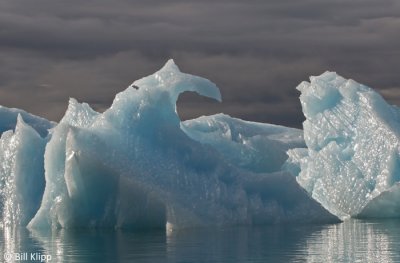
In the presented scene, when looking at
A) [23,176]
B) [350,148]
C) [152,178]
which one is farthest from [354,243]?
[350,148]

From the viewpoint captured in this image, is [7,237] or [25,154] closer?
[7,237]

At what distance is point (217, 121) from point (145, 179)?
1373cm

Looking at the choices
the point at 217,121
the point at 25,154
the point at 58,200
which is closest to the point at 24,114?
the point at 217,121

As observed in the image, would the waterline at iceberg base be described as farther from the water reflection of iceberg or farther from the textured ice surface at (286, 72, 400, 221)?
the water reflection of iceberg

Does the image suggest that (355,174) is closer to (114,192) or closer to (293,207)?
(293,207)

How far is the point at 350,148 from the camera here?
35.1 m

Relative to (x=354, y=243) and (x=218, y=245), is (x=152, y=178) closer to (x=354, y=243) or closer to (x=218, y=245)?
(x=218, y=245)

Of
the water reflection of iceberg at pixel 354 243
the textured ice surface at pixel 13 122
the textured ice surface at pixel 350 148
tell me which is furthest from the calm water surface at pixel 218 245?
the textured ice surface at pixel 13 122

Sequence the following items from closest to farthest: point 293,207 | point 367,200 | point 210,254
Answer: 1. point 210,254
2. point 293,207
3. point 367,200

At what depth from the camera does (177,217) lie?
26797 millimetres

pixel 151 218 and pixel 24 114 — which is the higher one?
pixel 24 114

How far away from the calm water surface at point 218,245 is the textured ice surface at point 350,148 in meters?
4.85

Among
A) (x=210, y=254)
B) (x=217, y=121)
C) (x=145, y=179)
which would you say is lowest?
(x=210, y=254)

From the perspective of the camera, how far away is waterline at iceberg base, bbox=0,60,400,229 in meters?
26.9
